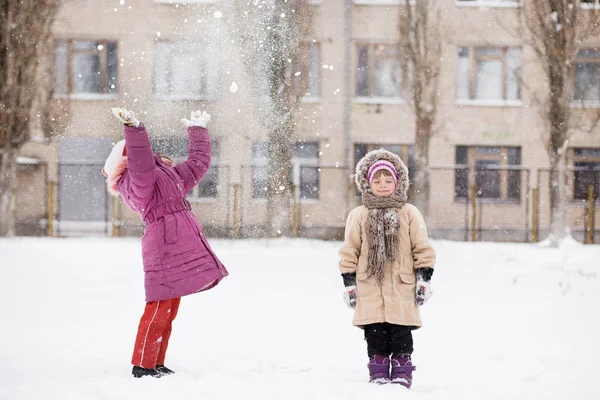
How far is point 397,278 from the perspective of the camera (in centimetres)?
419

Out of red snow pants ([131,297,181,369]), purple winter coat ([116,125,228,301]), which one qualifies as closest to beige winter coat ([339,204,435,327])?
purple winter coat ([116,125,228,301])

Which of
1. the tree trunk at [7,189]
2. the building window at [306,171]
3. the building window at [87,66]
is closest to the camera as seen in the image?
the tree trunk at [7,189]

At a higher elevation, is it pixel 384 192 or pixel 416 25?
pixel 416 25

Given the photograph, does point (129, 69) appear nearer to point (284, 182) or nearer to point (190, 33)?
point (190, 33)

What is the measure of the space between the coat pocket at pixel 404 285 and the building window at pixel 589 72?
66.7 feet

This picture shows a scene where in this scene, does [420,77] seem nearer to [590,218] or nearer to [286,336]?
[590,218]

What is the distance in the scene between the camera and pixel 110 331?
623cm

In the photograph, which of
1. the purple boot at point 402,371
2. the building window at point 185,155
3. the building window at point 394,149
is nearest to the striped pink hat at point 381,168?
the purple boot at point 402,371

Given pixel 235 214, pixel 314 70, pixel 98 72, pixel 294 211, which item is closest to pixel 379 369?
pixel 294 211

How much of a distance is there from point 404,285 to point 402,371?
48cm

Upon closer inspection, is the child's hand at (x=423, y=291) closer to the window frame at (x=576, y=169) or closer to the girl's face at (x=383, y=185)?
the girl's face at (x=383, y=185)

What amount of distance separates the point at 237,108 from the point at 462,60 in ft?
22.4

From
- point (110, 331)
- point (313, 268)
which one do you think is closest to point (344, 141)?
point (313, 268)

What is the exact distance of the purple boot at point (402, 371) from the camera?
4207 mm
